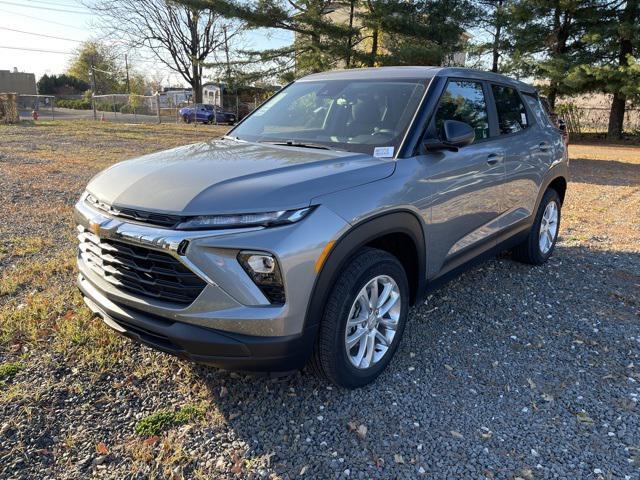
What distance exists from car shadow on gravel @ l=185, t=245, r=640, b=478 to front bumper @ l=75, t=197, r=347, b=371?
0.42 metres

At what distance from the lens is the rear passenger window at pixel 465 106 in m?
3.46

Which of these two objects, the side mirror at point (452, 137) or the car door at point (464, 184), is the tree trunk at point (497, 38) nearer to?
the car door at point (464, 184)

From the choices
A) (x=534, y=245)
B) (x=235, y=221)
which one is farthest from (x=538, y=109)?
(x=235, y=221)

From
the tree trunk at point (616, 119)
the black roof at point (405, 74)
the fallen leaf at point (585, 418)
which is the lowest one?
the fallen leaf at point (585, 418)

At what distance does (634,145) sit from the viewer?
21359 millimetres

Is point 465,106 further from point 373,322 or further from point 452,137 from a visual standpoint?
point 373,322

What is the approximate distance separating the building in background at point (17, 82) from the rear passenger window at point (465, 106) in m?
67.1

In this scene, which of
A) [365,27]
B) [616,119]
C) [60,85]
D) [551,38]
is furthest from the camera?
[60,85]

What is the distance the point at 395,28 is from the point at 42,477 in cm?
1871

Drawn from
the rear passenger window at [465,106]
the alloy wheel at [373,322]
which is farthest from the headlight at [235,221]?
the rear passenger window at [465,106]

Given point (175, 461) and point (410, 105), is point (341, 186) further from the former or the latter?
point (175, 461)

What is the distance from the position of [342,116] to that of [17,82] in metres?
68.9

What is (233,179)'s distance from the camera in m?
2.54

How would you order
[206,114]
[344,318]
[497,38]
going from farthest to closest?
[206,114], [497,38], [344,318]
